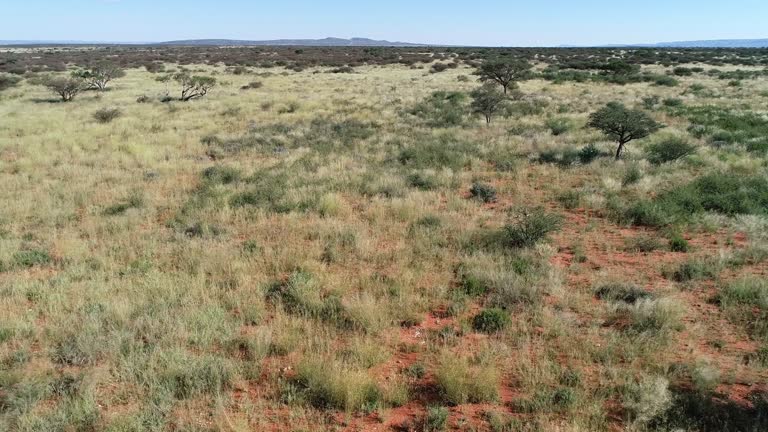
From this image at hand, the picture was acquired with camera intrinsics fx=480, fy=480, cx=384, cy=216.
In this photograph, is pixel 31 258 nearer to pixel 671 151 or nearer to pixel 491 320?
pixel 491 320

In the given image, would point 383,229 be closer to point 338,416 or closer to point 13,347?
point 338,416

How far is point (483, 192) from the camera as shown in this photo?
12445mm

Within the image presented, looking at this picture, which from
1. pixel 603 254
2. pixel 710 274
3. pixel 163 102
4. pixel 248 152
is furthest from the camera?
pixel 163 102

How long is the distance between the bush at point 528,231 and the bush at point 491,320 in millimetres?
2767

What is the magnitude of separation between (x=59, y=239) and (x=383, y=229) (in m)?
6.63

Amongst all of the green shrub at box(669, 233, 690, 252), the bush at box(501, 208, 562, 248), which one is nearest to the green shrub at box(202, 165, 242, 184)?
the bush at box(501, 208, 562, 248)

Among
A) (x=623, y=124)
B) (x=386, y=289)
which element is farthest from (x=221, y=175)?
(x=623, y=124)

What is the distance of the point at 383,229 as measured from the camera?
33.9 ft

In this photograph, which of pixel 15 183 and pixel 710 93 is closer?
pixel 15 183

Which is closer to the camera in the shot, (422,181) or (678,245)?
(678,245)

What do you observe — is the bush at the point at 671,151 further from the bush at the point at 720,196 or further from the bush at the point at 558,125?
the bush at the point at 558,125

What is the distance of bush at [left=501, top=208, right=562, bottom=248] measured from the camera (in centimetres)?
917

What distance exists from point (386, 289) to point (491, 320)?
1.76 meters

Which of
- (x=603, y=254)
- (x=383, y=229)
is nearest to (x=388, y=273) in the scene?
(x=383, y=229)
